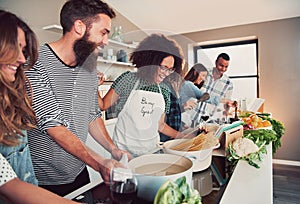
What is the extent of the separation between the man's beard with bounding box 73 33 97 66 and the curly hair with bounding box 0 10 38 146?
0.35 ft

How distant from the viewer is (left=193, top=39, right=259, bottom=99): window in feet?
4.89

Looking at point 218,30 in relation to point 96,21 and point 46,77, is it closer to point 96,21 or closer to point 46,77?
point 96,21

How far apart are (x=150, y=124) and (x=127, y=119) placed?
0.08 metres

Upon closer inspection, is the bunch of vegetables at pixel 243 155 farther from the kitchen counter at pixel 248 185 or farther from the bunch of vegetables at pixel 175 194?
the bunch of vegetables at pixel 175 194

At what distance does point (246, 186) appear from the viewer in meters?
0.76

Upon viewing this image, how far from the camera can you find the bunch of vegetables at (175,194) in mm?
398

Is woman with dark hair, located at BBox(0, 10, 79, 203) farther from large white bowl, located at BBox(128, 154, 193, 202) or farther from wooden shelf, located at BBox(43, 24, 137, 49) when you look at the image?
large white bowl, located at BBox(128, 154, 193, 202)

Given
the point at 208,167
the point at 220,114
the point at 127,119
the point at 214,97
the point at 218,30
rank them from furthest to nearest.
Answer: the point at 218,30 → the point at 220,114 → the point at 214,97 → the point at 208,167 → the point at 127,119

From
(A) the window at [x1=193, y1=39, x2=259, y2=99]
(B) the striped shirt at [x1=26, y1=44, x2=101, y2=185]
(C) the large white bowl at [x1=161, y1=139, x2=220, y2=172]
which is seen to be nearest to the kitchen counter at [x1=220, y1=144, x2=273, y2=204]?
(C) the large white bowl at [x1=161, y1=139, x2=220, y2=172]

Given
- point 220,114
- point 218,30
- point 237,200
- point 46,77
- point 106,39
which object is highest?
point 218,30

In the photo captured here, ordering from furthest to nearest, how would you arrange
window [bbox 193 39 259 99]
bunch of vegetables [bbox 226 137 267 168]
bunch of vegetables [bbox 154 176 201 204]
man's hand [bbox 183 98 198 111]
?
window [bbox 193 39 259 99] → bunch of vegetables [bbox 226 137 267 168] → man's hand [bbox 183 98 198 111] → bunch of vegetables [bbox 154 176 201 204]

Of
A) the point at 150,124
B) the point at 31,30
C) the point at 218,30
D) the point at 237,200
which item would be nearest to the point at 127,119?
the point at 150,124

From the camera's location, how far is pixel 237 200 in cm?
68

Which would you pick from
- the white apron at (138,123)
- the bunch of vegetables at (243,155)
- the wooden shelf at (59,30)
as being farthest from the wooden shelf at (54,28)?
the bunch of vegetables at (243,155)
